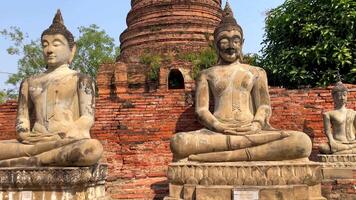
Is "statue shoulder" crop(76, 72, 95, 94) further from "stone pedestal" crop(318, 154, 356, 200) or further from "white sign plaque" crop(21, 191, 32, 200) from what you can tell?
"stone pedestal" crop(318, 154, 356, 200)

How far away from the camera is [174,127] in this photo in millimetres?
8242

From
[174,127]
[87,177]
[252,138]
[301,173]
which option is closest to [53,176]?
[87,177]

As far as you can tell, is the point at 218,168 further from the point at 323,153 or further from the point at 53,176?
the point at 323,153

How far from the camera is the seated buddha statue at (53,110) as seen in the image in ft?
14.4

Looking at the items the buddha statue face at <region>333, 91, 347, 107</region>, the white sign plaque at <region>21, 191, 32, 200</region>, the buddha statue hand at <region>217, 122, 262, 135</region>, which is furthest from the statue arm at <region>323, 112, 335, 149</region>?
the white sign plaque at <region>21, 191, 32, 200</region>

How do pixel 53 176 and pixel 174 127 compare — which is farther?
pixel 174 127

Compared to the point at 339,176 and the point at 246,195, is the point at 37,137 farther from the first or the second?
the point at 339,176

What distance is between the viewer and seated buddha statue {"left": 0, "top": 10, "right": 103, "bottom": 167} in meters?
4.39

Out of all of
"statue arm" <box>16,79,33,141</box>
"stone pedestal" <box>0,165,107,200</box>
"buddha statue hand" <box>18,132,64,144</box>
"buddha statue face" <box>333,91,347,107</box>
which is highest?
"buddha statue face" <box>333,91,347,107</box>

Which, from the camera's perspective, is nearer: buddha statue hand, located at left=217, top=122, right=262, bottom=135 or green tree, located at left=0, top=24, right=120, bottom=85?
buddha statue hand, located at left=217, top=122, right=262, bottom=135

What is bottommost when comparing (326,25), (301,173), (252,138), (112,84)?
(301,173)

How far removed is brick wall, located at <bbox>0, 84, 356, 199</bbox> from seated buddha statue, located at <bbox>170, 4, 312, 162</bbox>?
2.59 meters

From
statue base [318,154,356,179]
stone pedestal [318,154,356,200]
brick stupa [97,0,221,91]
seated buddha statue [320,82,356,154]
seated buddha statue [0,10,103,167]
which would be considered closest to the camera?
seated buddha statue [0,10,103,167]

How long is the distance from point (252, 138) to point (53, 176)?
83.5 inches
